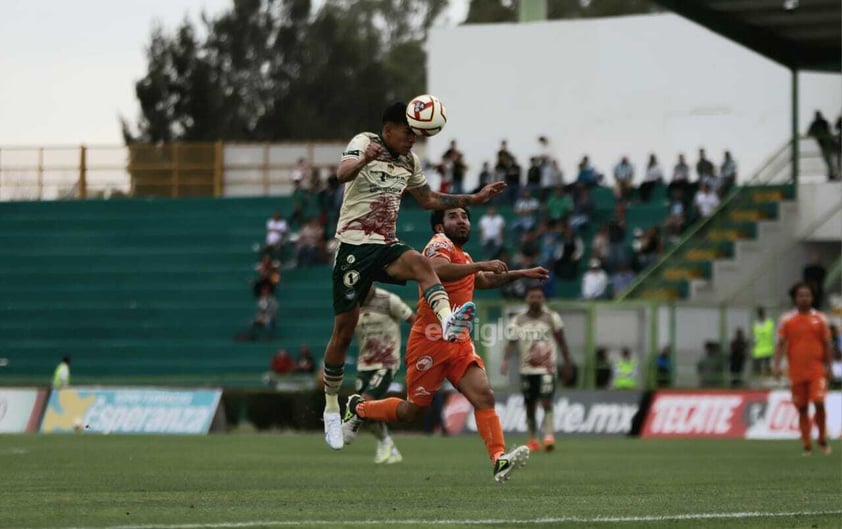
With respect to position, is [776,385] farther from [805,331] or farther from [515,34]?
[515,34]

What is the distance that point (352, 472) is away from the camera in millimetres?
18500

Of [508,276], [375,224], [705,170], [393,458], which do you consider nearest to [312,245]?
[705,170]

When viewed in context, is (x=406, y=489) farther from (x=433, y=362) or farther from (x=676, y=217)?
(x=676, y=217)

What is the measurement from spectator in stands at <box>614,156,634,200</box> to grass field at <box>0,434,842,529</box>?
19848 mm

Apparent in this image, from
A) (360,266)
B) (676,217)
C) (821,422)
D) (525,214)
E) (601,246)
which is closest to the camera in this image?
(360,266)

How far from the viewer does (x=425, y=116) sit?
13812mm

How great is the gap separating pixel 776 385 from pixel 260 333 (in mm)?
16722

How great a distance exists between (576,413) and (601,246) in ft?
26.3

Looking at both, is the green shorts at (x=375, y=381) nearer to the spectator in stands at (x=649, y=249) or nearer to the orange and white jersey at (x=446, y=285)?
the orange and white jersey at (x=446, y=285)

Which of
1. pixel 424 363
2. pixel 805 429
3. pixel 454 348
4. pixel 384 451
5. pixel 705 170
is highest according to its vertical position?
pixel 705 170

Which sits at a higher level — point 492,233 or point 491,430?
point 492,233

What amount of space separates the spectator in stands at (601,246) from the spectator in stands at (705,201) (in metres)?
2.47

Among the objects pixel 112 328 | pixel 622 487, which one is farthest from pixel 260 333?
pixel 622 487

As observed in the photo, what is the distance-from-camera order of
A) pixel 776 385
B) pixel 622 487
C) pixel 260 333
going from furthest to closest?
pixel 260 333, pixel 776 385, pixel 622 487
